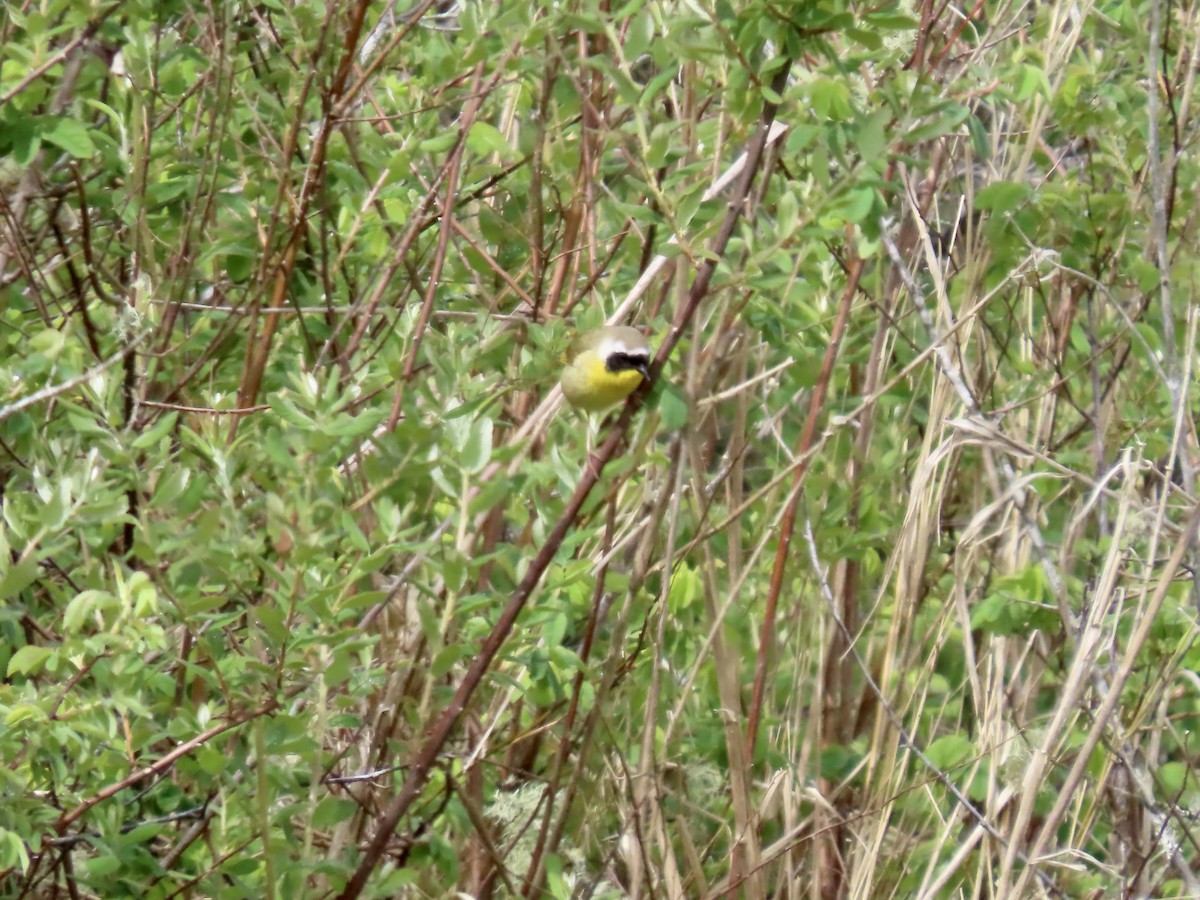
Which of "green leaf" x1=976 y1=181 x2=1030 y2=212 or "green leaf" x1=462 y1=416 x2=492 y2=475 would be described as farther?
"green leaf" x1=976 y1=181 x2=1030 y2=212

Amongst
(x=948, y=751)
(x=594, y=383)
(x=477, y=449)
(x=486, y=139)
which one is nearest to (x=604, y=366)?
(x=594, y=383)

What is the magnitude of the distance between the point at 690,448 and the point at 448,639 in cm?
33

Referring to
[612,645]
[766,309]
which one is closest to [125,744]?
[612,645]

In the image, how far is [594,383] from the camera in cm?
160

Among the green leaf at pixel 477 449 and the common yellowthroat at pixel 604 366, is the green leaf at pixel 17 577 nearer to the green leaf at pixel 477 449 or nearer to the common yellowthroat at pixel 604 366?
the green leaf at pixel 477 449

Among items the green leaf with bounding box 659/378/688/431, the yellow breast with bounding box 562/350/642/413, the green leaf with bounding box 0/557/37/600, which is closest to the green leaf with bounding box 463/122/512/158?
the yellow breast with bounding box 562/350/642/413

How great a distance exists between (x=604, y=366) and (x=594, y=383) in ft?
0.17

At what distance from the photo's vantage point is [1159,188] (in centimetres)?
178

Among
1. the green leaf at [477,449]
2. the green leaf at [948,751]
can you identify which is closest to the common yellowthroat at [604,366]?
the green leaf at [477,449]

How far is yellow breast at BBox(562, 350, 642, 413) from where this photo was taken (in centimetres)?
158

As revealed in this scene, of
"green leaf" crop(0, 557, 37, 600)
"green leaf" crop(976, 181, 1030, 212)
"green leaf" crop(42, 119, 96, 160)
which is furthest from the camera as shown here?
"green leaf" crop(976, 181, 1030, 212)

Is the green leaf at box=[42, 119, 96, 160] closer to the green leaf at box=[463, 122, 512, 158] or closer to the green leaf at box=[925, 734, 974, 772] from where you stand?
the green leaf at box=[463, 122, 512, 158]

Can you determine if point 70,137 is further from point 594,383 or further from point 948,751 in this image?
point 948,751

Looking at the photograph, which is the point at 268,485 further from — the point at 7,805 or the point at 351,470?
the point at 7,805
